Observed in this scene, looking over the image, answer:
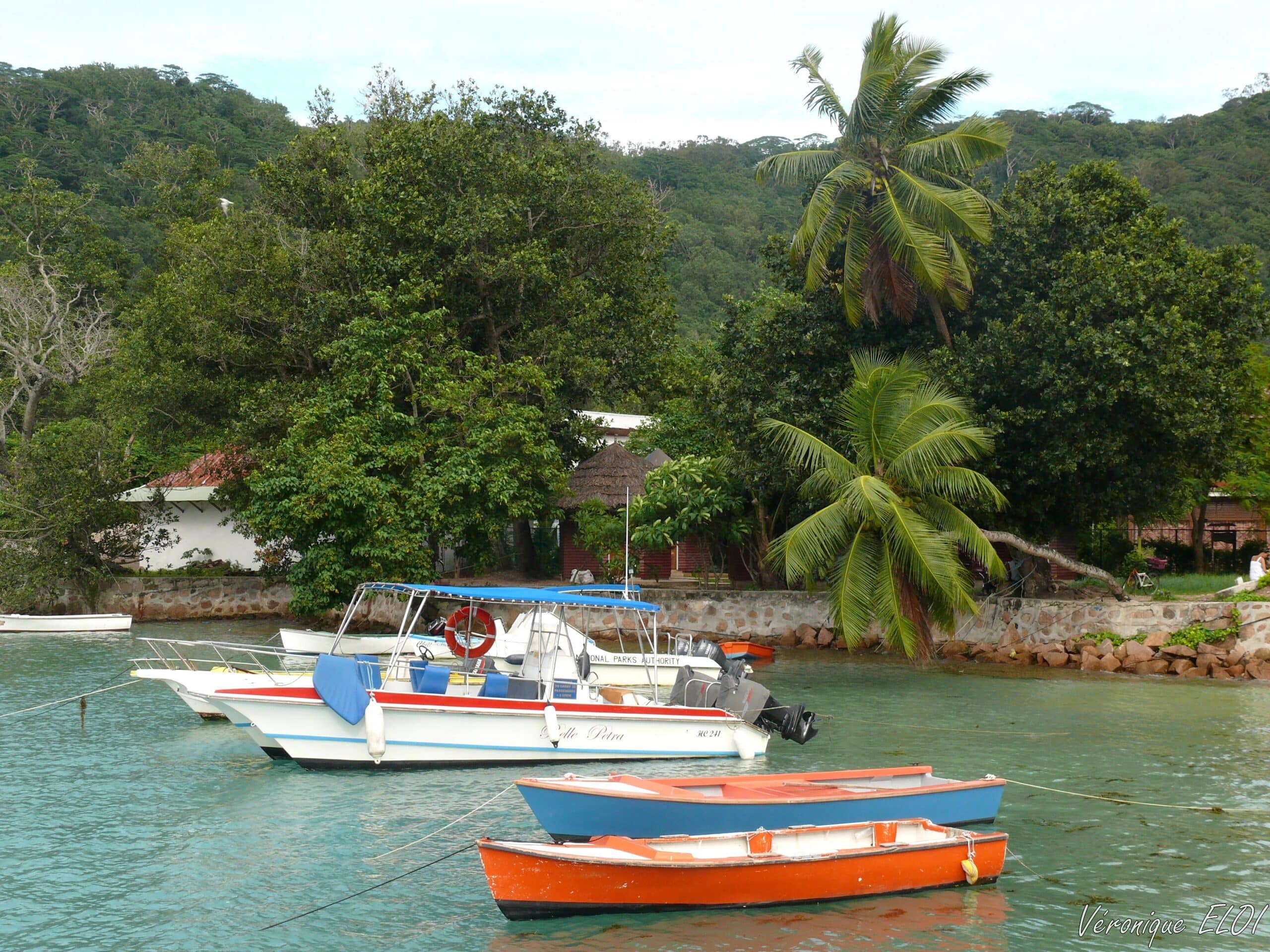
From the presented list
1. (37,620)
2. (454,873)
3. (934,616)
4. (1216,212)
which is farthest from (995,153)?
(1216,212)

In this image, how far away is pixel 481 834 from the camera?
1284 cm

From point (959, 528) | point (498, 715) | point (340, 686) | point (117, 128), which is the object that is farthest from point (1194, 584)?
point (117, 128)

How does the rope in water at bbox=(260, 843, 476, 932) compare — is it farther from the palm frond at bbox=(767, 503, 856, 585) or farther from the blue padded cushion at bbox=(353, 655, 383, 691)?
the palm frond at bbox=(767, 503, 856, 585)

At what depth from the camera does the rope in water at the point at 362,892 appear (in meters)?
10.1

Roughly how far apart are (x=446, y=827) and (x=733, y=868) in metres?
4.39

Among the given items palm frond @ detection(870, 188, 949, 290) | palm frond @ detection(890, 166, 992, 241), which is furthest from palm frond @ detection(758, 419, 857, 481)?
palm frond @ detection(890, 166, 992, 241)

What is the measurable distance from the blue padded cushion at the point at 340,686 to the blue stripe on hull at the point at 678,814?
524 centimetres

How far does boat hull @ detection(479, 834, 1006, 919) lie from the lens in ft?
32.2

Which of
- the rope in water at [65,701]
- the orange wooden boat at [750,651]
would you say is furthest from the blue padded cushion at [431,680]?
the orange wooden boat at [750,651]

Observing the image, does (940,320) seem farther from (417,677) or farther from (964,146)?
(417,677)

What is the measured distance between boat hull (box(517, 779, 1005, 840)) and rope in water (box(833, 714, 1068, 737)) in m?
7.99

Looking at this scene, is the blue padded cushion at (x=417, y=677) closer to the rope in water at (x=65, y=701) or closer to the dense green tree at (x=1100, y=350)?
the rope in water at (x=65, y=701)

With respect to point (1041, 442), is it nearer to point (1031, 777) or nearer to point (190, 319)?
point (1031, 777)

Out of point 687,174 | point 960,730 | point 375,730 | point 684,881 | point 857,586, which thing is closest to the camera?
point 684,881
